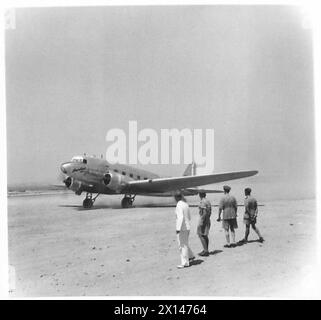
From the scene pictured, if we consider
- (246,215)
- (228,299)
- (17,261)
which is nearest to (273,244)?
(246,215)

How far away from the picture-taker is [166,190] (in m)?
18.7

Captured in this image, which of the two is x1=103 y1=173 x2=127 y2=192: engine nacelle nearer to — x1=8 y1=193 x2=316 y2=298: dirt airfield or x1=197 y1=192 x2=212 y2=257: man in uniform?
x1=8 y1=193 x2=316 y2=298: dirt airfield

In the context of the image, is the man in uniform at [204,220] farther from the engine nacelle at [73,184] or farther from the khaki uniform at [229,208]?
the engine nacelle at [73,184]

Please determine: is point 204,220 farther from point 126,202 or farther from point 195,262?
point 126,202

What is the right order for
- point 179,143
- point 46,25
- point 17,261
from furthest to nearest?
point 179,143 < point 46,25 < point 17,261

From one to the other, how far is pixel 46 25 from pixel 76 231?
594 cm

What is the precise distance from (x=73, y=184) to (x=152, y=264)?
9.43 meters

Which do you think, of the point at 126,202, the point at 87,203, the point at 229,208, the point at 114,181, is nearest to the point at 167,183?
the point at 126,202

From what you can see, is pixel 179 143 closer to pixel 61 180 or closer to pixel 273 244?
pixel 273 244

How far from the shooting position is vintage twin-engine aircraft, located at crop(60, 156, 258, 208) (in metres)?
16.1

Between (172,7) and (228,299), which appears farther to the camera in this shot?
(172,7)

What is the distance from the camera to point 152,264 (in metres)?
8.05
